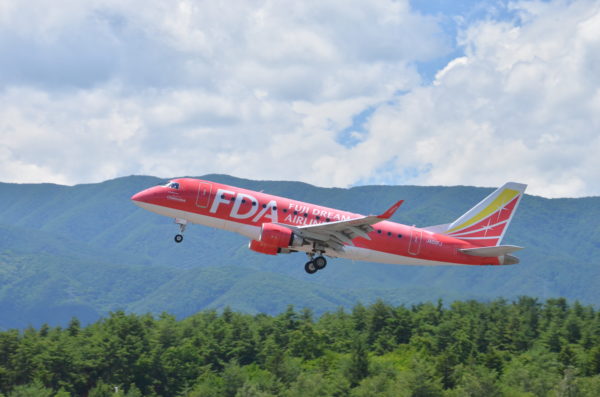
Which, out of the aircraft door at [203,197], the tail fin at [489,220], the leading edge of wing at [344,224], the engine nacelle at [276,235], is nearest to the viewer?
the leading edge of wing at [344,224]

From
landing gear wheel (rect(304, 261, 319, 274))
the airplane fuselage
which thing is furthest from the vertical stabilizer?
landing gear wheel (rect(304, 261, 319, 274))

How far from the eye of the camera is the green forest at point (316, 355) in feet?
301

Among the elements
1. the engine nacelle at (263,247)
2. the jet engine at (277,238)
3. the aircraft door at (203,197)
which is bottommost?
the engine nacelle at (263,247)

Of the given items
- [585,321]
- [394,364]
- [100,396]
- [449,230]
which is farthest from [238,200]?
[585,321]

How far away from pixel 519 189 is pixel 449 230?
7.46 metres

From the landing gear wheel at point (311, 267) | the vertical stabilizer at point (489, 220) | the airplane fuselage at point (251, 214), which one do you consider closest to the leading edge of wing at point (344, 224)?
the airplane fuselage at point (251, 214)

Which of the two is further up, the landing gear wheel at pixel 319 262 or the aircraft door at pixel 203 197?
the aircraft door at pixel 203 197

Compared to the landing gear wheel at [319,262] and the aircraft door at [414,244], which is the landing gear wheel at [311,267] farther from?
the aircraft door at [414,244]

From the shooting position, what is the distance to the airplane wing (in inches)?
2400

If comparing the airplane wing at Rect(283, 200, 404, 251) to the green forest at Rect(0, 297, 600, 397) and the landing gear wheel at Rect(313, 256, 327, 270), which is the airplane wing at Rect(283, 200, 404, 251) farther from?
the green forest at Rect(0, 297, 600, 397)

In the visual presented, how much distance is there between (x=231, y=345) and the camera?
119m

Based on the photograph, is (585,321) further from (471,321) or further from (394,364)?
(394,364)

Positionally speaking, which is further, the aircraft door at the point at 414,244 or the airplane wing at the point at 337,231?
the aircraft door at the point at 414,244

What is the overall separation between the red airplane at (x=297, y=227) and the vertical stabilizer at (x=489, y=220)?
255 cm
